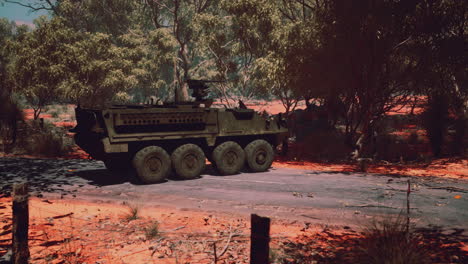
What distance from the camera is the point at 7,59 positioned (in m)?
42.8

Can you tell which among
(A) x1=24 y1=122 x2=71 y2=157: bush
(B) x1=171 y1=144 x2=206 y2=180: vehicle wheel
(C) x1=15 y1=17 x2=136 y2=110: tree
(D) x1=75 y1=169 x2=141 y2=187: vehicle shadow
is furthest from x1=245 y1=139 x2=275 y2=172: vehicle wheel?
(C) x1=15 y1=17 x2=136 y2=110: tree

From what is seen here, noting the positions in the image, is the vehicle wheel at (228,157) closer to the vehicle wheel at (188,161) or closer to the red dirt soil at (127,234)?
the vehicle wheel at (188,161)

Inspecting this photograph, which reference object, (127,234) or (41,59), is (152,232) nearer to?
(127,234)

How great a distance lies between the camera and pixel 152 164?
9438 mm

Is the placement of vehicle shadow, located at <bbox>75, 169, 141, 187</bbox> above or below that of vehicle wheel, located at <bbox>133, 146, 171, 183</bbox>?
below

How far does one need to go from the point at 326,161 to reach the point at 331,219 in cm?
924

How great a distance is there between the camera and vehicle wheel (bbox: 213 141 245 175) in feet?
34.9

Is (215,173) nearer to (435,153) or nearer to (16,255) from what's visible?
(16,255)

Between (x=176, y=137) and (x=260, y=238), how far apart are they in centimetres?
693

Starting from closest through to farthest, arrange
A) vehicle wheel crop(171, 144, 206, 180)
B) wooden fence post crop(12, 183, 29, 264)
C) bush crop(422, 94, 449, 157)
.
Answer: wooden fence post crop(12, 183, 29, 264), vehicle wheel crop(171, 144, 206, 180), bush crop(422, 94, 449, 157)

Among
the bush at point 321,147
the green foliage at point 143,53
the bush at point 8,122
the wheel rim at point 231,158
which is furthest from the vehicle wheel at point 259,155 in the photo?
the green foliage at point 143,53

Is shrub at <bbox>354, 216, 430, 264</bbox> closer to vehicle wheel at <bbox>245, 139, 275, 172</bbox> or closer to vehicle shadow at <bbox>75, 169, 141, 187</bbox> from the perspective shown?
vehicle wheel at <bbox>245, 139, 275, 172</bbox>

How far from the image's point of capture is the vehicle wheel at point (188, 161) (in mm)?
9836

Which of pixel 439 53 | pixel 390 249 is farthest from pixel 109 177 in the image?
pixel 439 53
